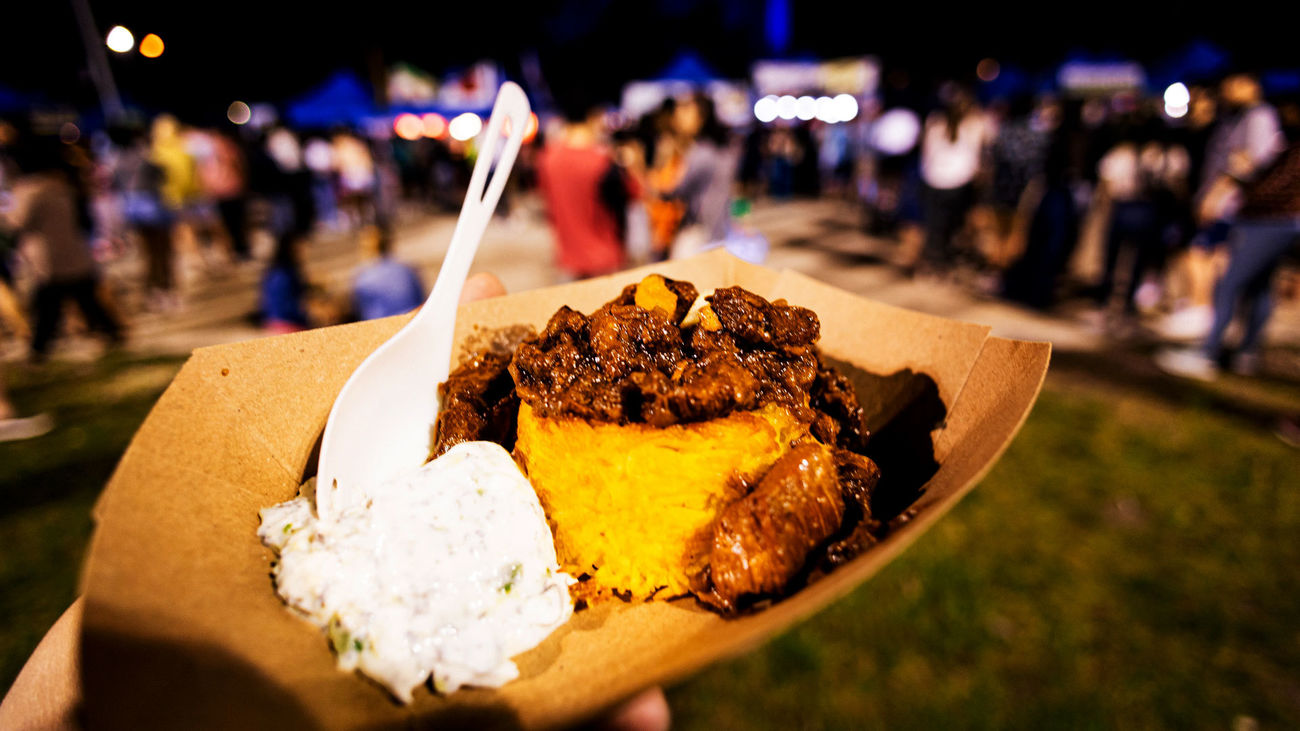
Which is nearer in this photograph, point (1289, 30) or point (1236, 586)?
point (1236, 586)

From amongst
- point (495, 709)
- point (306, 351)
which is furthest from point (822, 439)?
point (306, 351)

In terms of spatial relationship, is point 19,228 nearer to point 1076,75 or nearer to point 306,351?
point 306,351

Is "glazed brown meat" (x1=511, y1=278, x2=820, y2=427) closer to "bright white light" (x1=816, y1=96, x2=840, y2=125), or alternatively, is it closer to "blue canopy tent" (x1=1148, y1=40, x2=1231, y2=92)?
"blue canopy tent" (x1=1148, y1=40, x2=1231, y2=92)

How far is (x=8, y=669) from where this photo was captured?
10.8 ft

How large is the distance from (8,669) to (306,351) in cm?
327

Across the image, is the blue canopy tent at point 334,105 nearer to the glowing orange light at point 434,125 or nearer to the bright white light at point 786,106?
the glowing orange light at point 434,125

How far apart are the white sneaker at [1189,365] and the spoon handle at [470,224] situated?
730 cm

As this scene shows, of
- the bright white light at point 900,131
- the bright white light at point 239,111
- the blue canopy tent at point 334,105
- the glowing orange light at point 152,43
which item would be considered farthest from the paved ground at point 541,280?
the bright white light at point 239,111

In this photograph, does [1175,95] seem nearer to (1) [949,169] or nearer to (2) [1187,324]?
(1) [949,169]

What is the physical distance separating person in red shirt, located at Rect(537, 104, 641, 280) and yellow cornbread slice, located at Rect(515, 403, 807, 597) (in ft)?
15.8

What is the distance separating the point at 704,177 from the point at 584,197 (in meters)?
1.78

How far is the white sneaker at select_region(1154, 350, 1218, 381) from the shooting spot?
6.24 m

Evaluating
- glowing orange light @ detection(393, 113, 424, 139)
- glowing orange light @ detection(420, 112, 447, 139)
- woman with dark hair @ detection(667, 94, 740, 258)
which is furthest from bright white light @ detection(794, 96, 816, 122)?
woman with dark hair @ detection(667, 94, 740, 258)

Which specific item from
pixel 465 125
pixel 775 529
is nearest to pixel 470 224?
pixel 775 529
